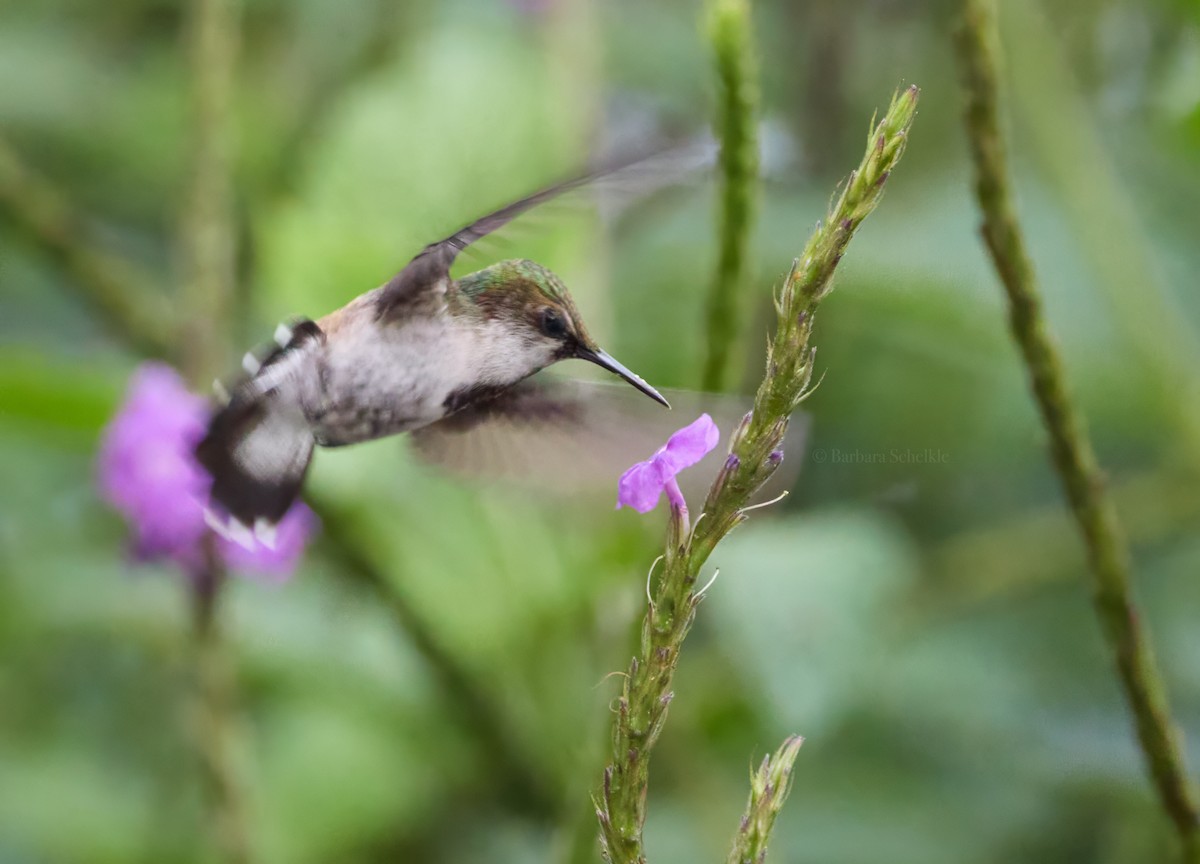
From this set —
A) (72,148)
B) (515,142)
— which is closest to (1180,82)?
(515,142)

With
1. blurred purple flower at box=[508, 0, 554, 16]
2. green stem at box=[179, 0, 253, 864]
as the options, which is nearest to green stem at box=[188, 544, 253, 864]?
green stem at box=[179, 0, 253, 864]

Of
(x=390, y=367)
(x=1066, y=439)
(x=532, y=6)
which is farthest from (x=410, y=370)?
(x=532, y=6)

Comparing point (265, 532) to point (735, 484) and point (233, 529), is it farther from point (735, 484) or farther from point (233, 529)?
point (735, 484)

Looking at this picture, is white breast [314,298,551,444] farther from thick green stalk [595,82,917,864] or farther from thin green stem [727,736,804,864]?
thin green stem [727,736,804,864]

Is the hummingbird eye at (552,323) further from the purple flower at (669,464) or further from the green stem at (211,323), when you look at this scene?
the green stem at (211,323)

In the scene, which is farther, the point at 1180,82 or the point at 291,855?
the point at 291,855

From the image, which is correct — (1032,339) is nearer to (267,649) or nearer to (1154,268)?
(1154,268)
